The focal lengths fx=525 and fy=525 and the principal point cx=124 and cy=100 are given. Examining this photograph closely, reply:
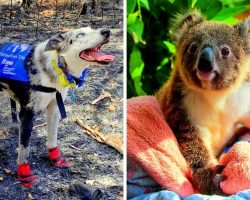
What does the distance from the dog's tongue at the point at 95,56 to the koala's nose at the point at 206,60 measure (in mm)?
241

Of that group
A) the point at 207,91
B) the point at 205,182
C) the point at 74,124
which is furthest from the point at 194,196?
the point at 74,124

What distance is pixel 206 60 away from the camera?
115 centimetres

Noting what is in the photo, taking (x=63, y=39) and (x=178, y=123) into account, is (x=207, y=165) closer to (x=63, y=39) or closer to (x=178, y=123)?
(x=178, y=123)

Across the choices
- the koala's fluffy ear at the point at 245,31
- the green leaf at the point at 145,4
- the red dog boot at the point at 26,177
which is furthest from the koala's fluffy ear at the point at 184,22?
the red dog boot at the point at 26,177

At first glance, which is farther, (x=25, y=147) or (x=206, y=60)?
(x=25, y=147)

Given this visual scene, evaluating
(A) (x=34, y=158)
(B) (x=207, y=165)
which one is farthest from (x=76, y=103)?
(B) (x=207, y=165)

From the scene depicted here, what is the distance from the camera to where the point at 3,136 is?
1.33 m

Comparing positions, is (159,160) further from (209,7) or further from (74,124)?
(209,7)

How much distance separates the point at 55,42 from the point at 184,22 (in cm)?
32

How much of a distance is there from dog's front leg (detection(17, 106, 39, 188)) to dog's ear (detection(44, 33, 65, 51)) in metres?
0.16

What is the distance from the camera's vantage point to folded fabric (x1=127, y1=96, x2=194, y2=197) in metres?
1.19

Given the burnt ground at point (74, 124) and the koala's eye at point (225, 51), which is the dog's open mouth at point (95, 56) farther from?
the koala's eye at point (225, 51)

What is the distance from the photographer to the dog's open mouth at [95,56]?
1.27m

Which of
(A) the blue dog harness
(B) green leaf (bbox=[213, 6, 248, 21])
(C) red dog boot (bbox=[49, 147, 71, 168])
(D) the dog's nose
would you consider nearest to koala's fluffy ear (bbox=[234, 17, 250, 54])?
(B) green leaf (bbox=[213, 6, 248, 21])
